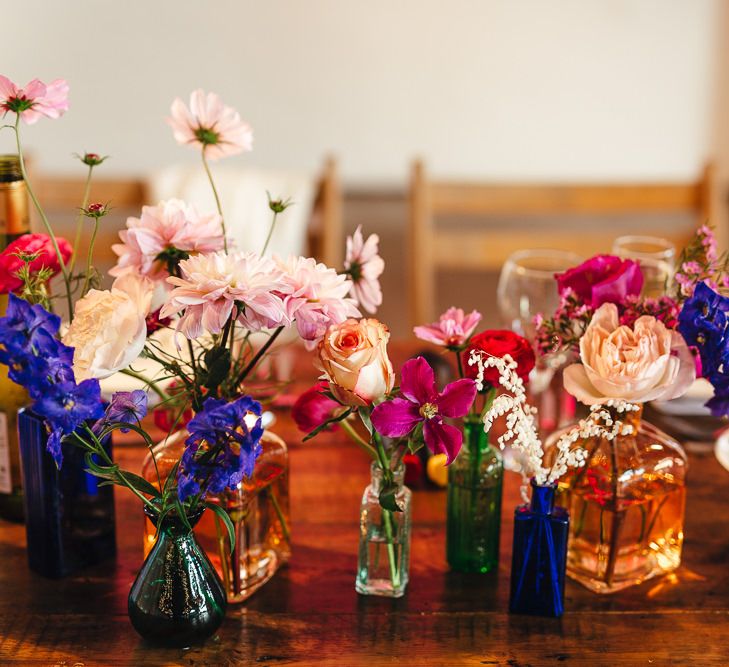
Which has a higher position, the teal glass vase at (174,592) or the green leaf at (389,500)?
the green leaf at (389,500)

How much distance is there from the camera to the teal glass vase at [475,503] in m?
0.95

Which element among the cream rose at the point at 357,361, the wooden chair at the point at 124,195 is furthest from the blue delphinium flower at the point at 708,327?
the wooden chair at the point at 124,195

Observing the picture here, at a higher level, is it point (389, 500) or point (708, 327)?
point (708, 327)

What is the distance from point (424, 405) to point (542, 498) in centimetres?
16

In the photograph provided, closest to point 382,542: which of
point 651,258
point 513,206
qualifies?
point 651,258

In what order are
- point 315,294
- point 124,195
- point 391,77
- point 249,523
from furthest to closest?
1. point 391,77
2. point 124,195
3. point 249,523
4. point 315,294

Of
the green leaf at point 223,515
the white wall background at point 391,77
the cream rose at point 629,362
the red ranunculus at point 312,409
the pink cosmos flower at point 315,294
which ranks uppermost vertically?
the white wall background at point 391,77

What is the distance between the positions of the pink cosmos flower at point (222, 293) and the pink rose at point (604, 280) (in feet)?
0.98

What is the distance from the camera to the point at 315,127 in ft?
8.16

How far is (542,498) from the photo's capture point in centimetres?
87

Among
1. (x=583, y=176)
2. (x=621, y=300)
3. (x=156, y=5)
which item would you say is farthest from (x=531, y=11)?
(x=621, y=300)

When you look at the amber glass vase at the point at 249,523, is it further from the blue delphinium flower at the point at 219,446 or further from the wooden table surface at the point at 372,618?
the blue delphinium flower at the point at 219,446

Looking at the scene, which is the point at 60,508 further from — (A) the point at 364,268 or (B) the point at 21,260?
(A) the point at 364,268

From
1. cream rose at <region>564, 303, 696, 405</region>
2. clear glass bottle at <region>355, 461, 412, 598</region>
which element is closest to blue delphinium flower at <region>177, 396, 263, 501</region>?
clear glass bottle at <region>355, 461, 412, 598</region>
